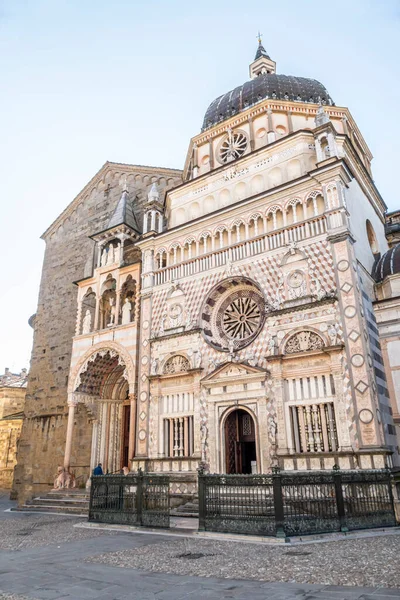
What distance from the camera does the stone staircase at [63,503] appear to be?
17406 millimetres

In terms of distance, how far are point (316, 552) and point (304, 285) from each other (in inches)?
389

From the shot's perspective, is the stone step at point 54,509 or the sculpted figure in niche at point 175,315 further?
the sculpted figure in niche at point 175,315

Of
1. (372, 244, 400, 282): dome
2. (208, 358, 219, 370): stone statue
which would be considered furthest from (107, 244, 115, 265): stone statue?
(372, 244, 400, 282): dome

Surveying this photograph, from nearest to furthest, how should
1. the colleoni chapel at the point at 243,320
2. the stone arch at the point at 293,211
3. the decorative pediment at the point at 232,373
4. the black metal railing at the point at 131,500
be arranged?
the black metal railing at the point at 131,500 → the colleoni chapel at the point at 243,320 → the decorative pediment at the point at 232,373 → the stone arch at the point at 293,211

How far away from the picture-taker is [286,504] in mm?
10203

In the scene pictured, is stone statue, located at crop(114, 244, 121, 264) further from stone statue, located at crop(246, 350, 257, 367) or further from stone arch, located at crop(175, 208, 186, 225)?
stone statue, located at crop(246, 350, 257, 367)

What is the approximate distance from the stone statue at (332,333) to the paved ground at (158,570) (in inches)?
252

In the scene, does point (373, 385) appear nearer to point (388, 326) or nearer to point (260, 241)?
point (388, 326)

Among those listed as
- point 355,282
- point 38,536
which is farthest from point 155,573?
point 355,282

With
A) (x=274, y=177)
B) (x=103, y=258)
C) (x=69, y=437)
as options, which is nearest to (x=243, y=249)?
(x=274, y=177)

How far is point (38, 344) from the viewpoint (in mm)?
28188

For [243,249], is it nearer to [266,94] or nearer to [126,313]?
[126,313]

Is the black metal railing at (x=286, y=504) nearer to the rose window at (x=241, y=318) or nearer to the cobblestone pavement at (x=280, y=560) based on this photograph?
the cobblestone pavement at (x=280, y=560)

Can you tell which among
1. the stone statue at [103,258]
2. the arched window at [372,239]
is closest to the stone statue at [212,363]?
the arched window at [372,239]
